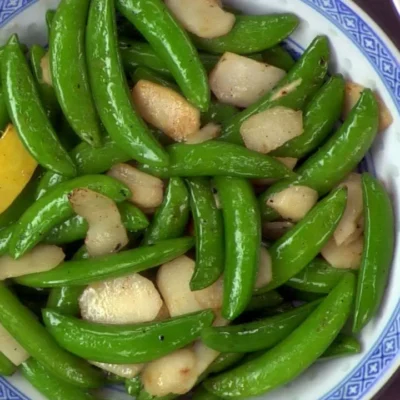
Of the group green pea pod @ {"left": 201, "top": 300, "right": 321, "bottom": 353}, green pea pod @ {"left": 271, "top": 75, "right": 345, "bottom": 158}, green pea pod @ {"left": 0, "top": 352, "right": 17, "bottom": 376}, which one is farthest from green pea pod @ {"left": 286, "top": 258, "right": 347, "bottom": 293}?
green pea pod @ {"left": 0, "top": 352, "right": 17, "bottom": 376}

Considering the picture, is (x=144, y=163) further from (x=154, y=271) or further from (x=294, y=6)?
(x=294, y=6)

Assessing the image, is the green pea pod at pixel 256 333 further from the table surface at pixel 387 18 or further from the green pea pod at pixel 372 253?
the table surface at pixel 387 18

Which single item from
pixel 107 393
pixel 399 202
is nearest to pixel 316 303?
pixel 399 202

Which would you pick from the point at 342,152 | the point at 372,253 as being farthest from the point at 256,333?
the point at 342,152

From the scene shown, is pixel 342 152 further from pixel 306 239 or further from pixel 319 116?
pixel 306 239

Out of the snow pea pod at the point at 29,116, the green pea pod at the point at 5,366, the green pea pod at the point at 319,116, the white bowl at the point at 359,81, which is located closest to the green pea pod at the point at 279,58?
the white bowl at the point at 359,81
